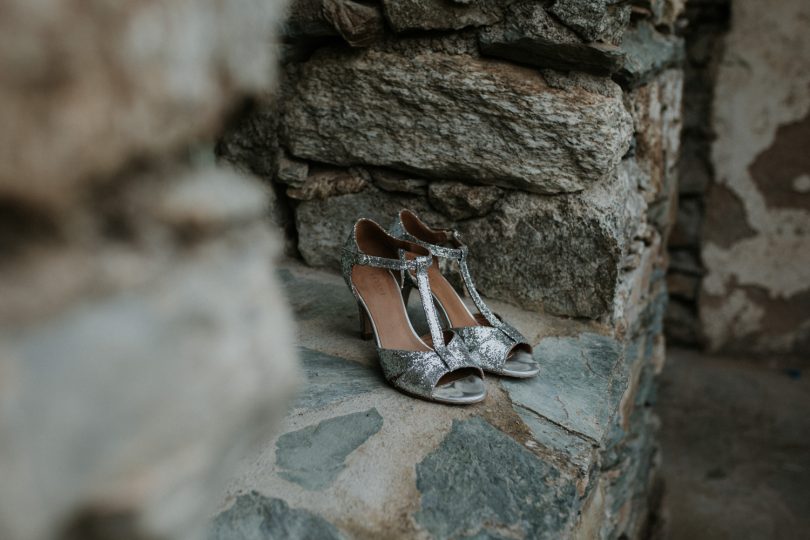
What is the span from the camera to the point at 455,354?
126cm

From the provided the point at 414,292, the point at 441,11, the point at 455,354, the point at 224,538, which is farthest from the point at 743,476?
the point at 224,538

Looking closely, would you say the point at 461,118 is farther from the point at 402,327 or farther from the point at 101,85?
the point at 101,85

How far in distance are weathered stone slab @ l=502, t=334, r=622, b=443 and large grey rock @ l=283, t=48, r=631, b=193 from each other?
35 centimetres

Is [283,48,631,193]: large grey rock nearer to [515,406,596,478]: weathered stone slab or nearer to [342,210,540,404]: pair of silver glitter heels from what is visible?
[342,210,540,404]: pair of silver glitter heels

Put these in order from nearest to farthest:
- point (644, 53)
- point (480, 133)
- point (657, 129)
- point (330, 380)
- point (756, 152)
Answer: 1. point (330, 380)
2. point (480, 133)
3. point (644, 53)
4. point (657, 129)
5. point (756, 152)

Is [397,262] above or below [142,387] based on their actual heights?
below

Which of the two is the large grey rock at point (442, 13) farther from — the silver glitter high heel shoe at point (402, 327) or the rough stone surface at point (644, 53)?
the silver glitter high heel shoe at point (402, 327)

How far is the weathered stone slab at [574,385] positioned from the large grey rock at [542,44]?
1.97ft

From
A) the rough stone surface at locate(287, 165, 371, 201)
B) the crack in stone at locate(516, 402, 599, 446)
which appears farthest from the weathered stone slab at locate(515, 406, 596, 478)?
the rough stone surface at locate(287, 165, 371, 201)

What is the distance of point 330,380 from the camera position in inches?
50.1

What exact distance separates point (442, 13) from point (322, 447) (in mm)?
937

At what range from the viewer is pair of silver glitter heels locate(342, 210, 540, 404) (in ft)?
4.04

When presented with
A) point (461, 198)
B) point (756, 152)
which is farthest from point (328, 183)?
point (756, 152)

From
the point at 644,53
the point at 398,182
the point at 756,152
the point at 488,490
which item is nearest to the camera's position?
the point at 488,490
